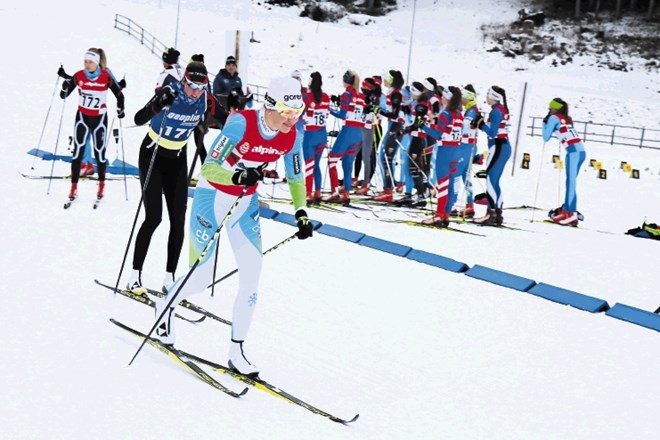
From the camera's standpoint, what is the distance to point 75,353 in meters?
5.21

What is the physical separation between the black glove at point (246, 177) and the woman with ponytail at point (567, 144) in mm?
7942

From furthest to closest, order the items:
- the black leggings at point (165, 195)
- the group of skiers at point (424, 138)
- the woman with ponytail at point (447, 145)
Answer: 1. the group of skiers at point (424, 138)
2. the woman with ponytail at point (447, 145)
3. the black leggings at point (165, 195)

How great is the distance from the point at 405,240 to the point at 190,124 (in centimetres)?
405

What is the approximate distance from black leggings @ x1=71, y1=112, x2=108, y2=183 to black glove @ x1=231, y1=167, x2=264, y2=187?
5986 millimetres

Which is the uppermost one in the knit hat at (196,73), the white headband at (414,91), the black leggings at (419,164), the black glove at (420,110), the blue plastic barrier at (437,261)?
the knit hat at (196,73)

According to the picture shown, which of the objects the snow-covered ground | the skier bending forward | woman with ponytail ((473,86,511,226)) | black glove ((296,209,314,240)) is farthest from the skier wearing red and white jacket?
black glove ((296,209,314,240))

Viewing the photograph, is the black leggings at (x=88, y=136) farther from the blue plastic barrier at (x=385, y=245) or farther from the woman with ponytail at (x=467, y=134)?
the woman with ponytail at (x=467, y=134)

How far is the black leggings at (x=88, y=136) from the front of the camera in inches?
408

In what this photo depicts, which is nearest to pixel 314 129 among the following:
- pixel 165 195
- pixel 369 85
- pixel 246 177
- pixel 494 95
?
pixel 369 85

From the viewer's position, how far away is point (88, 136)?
1069 centimetres

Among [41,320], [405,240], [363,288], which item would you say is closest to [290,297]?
[363,288]

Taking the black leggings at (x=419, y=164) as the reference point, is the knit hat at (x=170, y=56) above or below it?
above

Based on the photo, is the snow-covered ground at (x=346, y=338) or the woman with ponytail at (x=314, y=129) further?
the woman with ponytail at (x=314, y=129)

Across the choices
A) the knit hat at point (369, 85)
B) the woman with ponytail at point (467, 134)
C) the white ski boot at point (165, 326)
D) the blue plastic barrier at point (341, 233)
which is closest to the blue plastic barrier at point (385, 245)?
the blue plastic barrier at point (341, 233)
